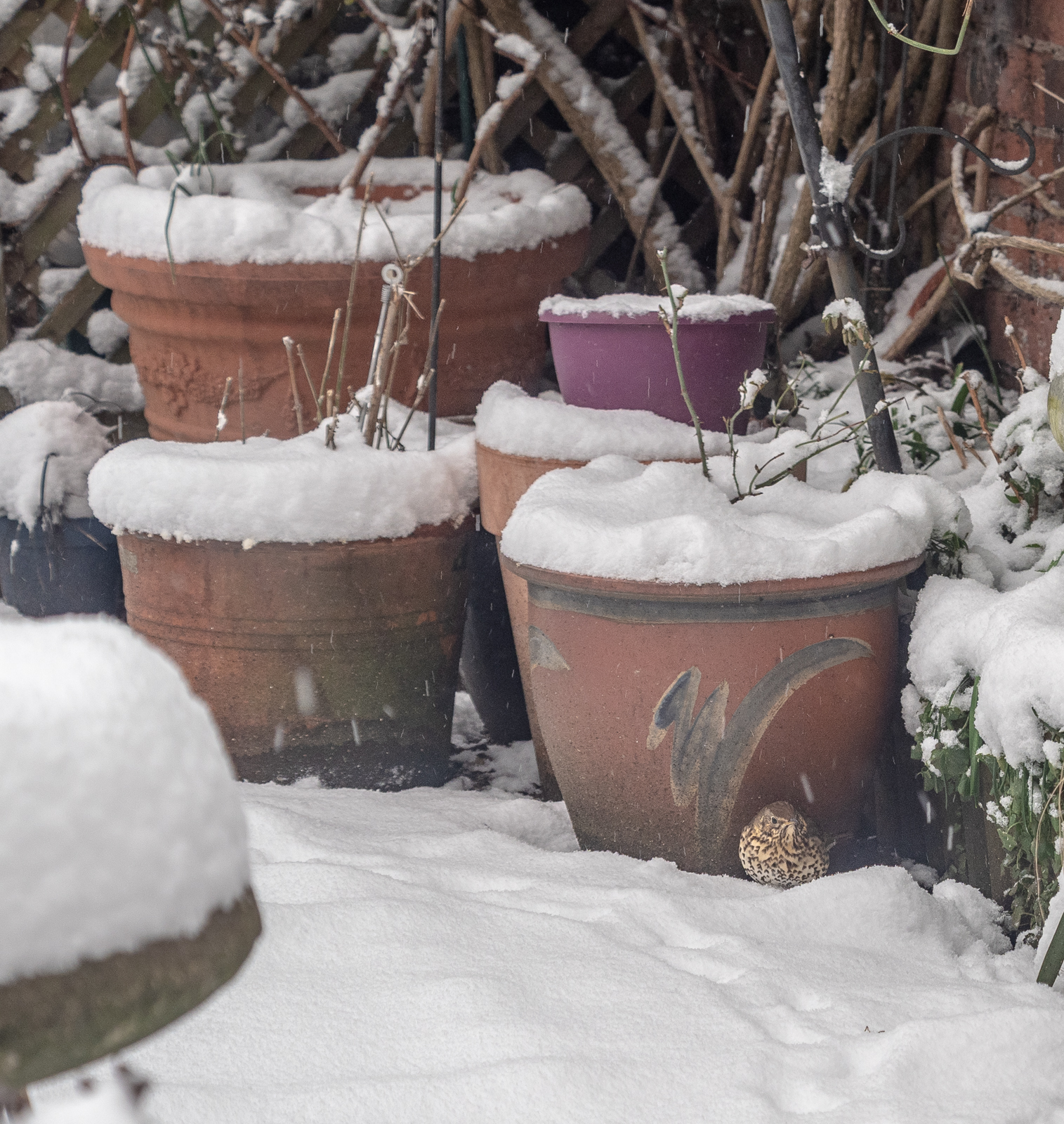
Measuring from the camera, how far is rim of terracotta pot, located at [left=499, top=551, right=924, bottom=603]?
4.36 ft

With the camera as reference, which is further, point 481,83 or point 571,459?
point 481,83

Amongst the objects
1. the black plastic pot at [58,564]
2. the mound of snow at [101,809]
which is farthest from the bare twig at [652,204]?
the mound of snow at [101,809]

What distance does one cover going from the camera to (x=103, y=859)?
330mm

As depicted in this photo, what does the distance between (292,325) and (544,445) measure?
0.68 m

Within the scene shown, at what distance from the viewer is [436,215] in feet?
6.06

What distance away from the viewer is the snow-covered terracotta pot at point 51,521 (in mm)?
2113

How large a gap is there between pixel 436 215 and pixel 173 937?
1.62 meters

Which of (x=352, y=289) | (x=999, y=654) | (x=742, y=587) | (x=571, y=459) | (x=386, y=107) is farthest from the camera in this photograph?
(x=386, y=107)

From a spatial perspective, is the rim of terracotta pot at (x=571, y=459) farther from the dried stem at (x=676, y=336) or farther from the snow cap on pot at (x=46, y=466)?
the snow cap on pot at (x=46, y=466)

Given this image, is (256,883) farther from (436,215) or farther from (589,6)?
(589,6)

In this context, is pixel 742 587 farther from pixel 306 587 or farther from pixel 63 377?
pixel 63 377

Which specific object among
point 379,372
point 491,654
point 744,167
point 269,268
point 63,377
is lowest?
point 491,654

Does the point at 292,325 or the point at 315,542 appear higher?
the point at 292,325

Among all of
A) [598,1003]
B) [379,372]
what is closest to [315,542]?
[379,372]
